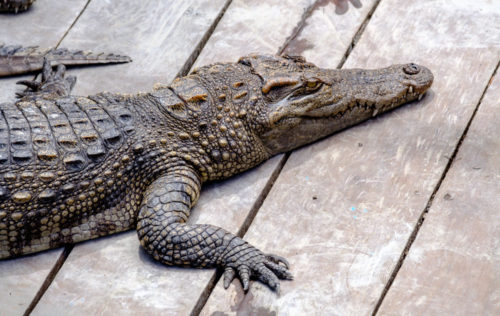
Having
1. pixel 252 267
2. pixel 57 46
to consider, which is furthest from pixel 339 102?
pixel 57 46

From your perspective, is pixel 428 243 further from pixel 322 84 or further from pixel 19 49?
pixel 19 49

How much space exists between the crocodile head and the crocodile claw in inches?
29.5

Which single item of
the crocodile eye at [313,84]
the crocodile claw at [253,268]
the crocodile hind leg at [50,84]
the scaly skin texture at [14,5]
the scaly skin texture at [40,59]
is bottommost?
the crocodile claw at [253,268]

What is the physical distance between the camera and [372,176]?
4078 mm

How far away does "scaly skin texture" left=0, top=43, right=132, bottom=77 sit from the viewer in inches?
183

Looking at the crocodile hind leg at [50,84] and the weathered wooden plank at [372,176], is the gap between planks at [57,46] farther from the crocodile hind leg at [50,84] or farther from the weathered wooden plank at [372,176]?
the weathered wooden plank at [372,176]

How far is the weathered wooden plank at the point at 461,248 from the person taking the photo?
3.48 metres

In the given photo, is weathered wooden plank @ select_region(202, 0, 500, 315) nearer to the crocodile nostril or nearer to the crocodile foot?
the crocodile foot

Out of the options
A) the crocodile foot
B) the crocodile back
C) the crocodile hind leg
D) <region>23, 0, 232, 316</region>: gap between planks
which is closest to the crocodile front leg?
the crocodile foot

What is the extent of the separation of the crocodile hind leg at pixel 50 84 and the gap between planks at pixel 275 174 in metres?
1.36

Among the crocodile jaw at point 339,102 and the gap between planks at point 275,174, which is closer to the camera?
the gap between planks at point 275,174

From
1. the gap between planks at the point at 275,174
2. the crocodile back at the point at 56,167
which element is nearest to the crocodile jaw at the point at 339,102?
the gap between planks at the point at 275,174

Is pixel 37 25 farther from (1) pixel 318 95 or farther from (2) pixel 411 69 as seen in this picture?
(2) pixel 411 69

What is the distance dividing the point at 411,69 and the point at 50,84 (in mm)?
2241
